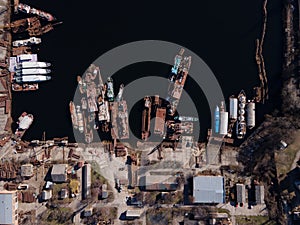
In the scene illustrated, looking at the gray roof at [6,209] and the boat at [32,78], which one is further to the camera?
the boat at [32,78]

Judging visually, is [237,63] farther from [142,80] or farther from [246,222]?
[246,222]

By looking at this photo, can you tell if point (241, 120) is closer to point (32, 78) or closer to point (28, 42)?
point (32, 78)

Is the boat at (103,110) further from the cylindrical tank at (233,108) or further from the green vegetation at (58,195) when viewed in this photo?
the cylindrical tank at (233,108)

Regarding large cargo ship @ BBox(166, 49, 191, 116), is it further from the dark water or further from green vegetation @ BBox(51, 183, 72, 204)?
green vegetation @ BBox(51, 183, 72, 204)

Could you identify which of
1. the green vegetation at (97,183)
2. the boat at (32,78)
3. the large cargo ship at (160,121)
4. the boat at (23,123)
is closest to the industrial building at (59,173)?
the green vegetation at (97,183)

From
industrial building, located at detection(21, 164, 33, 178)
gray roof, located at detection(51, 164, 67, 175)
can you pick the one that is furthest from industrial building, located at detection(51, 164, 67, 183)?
industrial building, located at detection(21, 164, 33, 178)

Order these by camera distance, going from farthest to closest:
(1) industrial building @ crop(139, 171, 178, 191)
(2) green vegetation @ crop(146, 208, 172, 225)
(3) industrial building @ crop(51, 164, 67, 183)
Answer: (3) industrial building @ crop(51, 164, 67, 183) → (1) industrial building @ crop(139, 171, 178, 191) → (2) green vegetation @ crop(146, 208, 172, 225)

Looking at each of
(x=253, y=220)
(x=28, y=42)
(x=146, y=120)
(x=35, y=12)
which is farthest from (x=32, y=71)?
(x=253, y=220)
